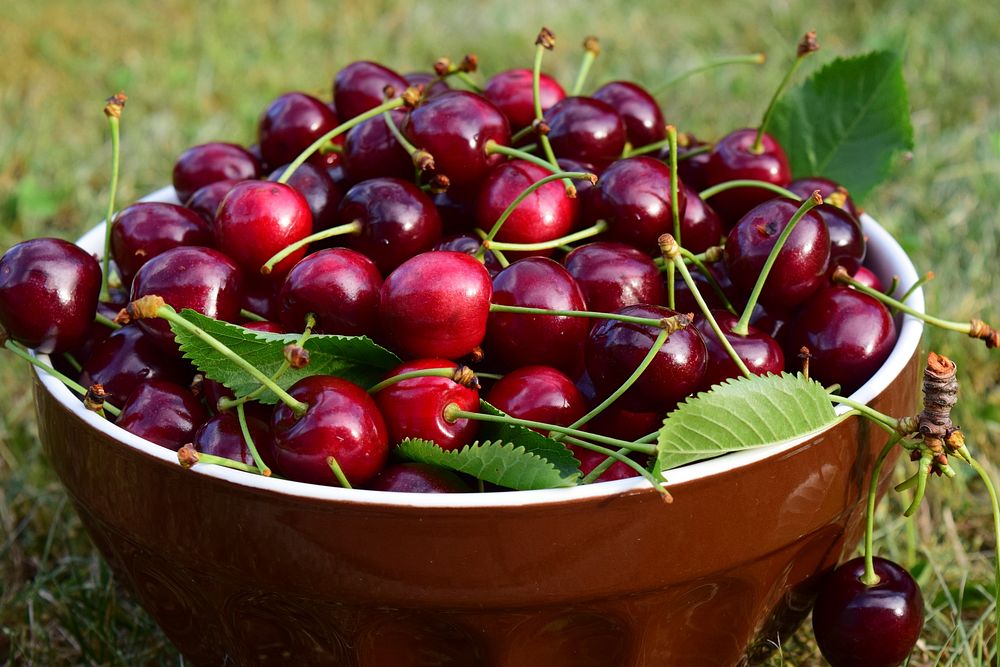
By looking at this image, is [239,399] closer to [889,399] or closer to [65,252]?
[65,252]

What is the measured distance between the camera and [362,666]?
42.0 inches

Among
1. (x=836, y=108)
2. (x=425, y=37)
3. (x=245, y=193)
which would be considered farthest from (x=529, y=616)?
(x=425, y=37)

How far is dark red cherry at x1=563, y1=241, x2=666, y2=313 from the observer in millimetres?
1154

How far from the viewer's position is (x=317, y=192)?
1.31 m

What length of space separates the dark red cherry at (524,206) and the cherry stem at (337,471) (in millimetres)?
378

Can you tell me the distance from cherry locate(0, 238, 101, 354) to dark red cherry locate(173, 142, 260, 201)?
275mm

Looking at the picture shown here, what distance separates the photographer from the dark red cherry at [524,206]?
1.25 metres

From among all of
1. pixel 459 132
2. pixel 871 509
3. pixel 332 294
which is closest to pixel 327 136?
pixel 459 132

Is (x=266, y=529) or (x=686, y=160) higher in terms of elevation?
(x=686, y=160)

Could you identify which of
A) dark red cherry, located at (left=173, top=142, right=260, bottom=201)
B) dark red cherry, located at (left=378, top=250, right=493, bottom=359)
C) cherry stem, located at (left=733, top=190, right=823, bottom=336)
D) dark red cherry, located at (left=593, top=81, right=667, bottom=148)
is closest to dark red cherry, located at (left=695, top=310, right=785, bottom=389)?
cherry stem, located at (left=733, top=190, right=823, bottom=336)

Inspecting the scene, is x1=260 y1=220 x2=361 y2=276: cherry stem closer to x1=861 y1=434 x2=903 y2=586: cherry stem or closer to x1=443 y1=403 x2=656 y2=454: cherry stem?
x1=443 y1=403 x2=656 y2=454: cherry stem

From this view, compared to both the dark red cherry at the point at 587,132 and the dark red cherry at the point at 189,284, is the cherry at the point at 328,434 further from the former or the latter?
the dark red cherry at the point at 587,132

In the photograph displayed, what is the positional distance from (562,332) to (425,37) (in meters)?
2.54

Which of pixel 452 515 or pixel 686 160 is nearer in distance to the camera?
pixel 452 515
